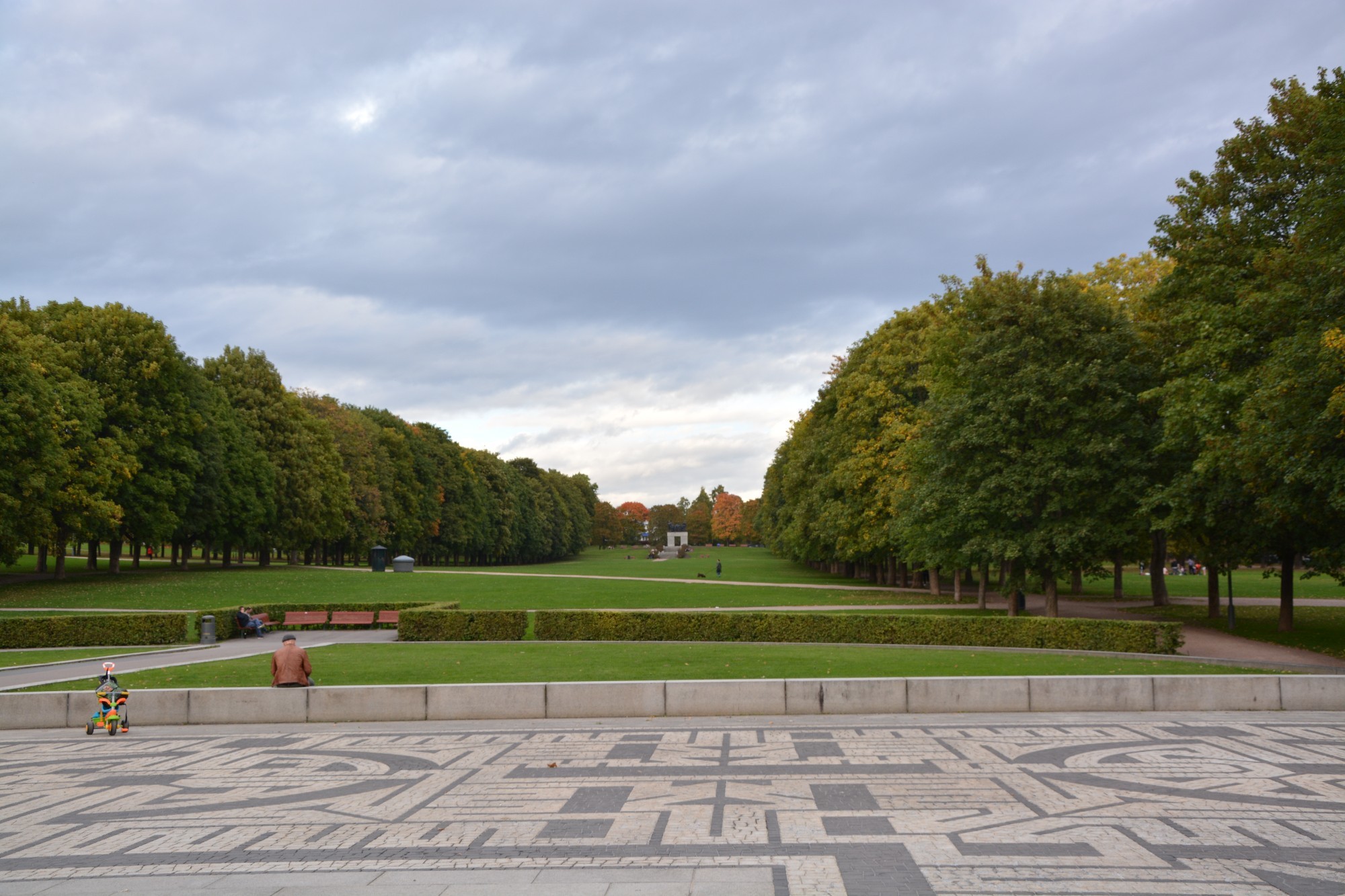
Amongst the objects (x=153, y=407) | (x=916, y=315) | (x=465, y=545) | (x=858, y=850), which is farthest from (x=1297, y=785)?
(x=465, y=545)

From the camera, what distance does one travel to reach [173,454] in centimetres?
4841

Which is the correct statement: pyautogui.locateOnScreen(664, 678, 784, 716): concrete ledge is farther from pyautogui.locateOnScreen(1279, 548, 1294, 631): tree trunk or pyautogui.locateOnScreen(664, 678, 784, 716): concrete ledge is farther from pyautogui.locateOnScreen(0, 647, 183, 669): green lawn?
pyautogui.locateOnScreen(1279, 548, 1294, 631): tree trunk

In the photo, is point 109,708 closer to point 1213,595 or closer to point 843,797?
point 843,797

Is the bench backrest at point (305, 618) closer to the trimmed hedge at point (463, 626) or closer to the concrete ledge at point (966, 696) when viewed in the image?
the trimmed hedge at point (463, 626)

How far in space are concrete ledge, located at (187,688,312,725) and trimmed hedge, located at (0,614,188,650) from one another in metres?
13.2

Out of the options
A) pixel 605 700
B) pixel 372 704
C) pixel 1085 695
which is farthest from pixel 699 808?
pixel 1085 695

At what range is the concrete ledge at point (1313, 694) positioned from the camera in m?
15.3

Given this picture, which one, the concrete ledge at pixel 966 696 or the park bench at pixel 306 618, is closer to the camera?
the concrete ledge at pixel 966 696

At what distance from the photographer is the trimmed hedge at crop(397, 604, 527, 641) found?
27250mm

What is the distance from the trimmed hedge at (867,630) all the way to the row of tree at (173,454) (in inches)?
1042

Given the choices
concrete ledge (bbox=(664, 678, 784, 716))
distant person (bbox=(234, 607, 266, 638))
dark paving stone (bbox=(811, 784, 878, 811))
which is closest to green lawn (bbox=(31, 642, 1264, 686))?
concrete ledge (bbox=(664, 678, 784, 716))

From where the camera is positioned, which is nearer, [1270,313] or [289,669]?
[289,669]

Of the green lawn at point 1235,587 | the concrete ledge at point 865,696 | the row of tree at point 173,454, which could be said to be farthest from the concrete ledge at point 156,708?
the green lawn at point 1235,587

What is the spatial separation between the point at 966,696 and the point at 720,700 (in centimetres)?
427
